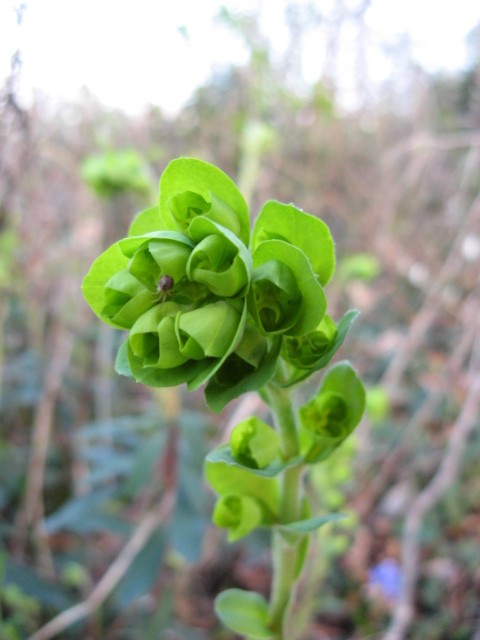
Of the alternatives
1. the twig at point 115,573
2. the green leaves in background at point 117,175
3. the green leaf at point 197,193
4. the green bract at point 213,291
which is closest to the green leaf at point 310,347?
the green bract at point 213,291

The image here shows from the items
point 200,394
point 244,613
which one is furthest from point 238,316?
point 200,394

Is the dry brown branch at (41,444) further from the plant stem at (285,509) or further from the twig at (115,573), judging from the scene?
the plant stem at (285,509)

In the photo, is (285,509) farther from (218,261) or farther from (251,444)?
(218,261)

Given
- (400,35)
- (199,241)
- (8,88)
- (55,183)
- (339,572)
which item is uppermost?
(400,35)

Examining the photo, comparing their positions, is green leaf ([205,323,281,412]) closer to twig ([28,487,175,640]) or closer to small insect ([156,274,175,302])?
small insect ([156,274,175,302])

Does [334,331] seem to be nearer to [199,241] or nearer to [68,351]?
[199,241]

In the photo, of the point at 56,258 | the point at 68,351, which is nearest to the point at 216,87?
the point at 56,258
